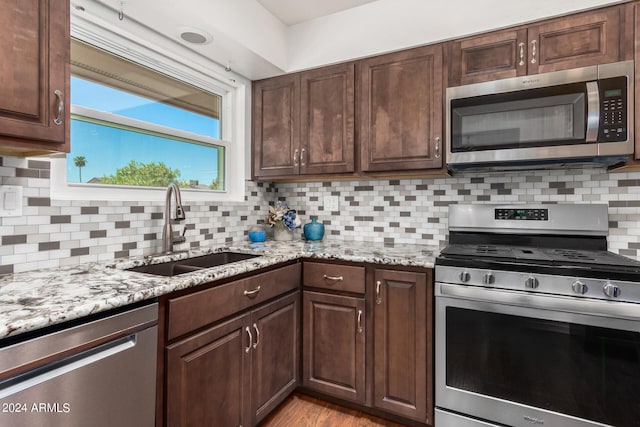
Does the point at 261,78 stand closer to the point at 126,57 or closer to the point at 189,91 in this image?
the point at 189,91

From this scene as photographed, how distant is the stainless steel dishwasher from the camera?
0.79 metres

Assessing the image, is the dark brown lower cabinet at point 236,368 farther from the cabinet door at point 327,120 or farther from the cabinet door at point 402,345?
the cabinet door at point 327,120

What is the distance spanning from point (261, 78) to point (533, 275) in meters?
2.21

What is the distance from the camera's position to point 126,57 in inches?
73.0

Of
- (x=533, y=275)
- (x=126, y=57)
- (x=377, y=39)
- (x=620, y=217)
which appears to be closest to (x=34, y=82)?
(x=126, y=57)

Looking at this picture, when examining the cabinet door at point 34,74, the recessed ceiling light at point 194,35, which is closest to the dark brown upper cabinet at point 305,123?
the recessed ceiling light at point 194,35

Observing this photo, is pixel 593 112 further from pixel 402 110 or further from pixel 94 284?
pixel 94 284

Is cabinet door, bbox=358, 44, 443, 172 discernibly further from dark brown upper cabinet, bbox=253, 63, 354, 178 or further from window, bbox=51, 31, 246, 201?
window, bbox=51, 31, 246, 201

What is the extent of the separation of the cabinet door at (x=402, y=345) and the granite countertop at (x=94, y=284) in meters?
0.13

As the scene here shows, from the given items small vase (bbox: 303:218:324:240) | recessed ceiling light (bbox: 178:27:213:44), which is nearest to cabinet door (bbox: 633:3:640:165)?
small vase (bbox: 303:218:324:240)

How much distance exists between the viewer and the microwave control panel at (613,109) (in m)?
1.57

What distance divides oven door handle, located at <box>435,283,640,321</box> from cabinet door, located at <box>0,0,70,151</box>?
1729 mm

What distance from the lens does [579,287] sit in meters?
1.41

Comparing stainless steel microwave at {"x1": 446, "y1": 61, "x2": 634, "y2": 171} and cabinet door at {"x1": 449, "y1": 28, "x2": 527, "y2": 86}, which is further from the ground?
cabinet door at {"x1": 449, "y1": 28, "x2": 527, "y2": 86}
